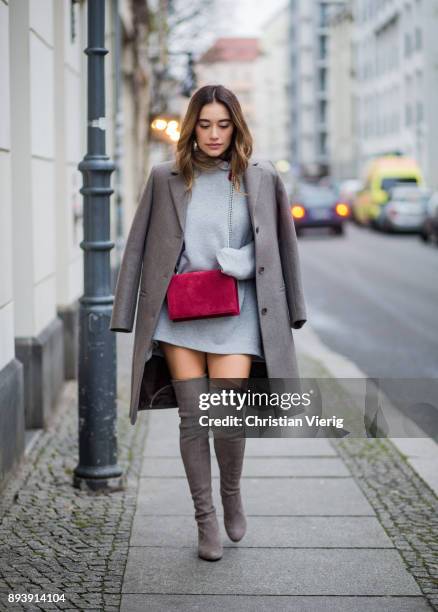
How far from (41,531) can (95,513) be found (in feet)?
1.22

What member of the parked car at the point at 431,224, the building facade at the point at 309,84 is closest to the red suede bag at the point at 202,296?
the parked car at the point at 431,224

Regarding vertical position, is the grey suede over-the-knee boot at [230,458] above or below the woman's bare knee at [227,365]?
below

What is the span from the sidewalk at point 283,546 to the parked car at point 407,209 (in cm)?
2783

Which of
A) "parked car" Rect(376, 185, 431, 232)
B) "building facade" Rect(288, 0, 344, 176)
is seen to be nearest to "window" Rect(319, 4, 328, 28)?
"building facade" Rect(288, 0, 344, 176)

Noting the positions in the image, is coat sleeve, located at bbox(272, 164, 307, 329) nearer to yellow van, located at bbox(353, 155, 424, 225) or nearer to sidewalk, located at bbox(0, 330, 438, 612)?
sidewalk, located at bbox(0, 330, 438, 612)

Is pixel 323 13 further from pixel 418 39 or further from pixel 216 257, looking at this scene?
pixel 216 257

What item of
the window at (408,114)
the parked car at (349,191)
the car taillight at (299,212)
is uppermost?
the window at (408,114)

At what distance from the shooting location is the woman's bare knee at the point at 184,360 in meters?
4.50

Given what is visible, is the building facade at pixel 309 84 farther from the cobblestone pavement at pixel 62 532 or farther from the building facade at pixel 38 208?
the cobblestone pavement at pixel 62 532

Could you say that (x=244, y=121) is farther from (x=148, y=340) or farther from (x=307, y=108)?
(x=307, y=108)

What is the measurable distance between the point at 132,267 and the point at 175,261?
23 cm

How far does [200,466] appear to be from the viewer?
4.58 metres

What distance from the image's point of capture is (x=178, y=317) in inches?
174

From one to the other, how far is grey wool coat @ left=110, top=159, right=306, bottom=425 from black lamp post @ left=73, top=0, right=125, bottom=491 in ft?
3.26
